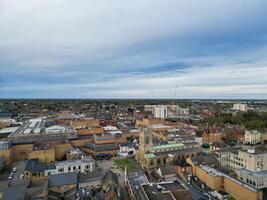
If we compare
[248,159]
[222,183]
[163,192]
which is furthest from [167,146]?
[163,192]

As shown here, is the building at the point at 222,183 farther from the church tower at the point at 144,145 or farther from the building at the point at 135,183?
the church tower at the point at 144,145

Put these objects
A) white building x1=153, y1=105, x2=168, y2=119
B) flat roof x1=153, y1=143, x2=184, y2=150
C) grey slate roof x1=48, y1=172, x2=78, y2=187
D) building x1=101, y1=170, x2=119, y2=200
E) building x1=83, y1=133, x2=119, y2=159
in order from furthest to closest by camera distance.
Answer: white building x1=153, y1=105, x2=168, y2=119, building x1=83, y1=133, x2=119, y2=159, flat roof x1=153, y1=143, x2=184, y2=150, grey slate roof x1=48, y1=172, x2=78, y2=187, building x1=101, y1=170, x2=119, y2=200

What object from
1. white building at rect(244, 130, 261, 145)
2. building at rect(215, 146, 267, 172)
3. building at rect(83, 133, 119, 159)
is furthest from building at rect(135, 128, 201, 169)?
white building at rect(244, 130, 261, 145)

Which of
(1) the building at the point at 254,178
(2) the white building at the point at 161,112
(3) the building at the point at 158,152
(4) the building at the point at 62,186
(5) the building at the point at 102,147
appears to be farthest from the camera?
(2) the white building at the point at 161,112

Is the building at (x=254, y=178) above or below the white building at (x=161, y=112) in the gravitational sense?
below

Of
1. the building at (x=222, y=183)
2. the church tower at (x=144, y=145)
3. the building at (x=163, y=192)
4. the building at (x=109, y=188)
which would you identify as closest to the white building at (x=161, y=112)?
the church tower at (x=144, y=145)

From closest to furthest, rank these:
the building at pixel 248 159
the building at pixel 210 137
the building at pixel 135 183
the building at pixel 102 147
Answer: the building at pixel 135 183
the building at pixel 248 159
the building at pixel 102 147
the building at pixel 210 137

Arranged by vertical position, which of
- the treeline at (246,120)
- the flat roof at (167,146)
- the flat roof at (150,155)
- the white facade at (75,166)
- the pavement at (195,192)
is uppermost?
the treeline at (246,120)

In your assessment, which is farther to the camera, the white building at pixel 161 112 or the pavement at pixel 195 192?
the white building at pixel 161 112

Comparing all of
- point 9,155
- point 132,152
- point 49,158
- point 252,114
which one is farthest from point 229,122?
point 9,155

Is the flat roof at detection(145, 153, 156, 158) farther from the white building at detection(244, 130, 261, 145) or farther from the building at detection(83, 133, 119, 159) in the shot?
the white building at detection(244, 130, 261, 145)

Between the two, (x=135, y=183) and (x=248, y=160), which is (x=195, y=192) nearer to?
(x=135, y=183)
